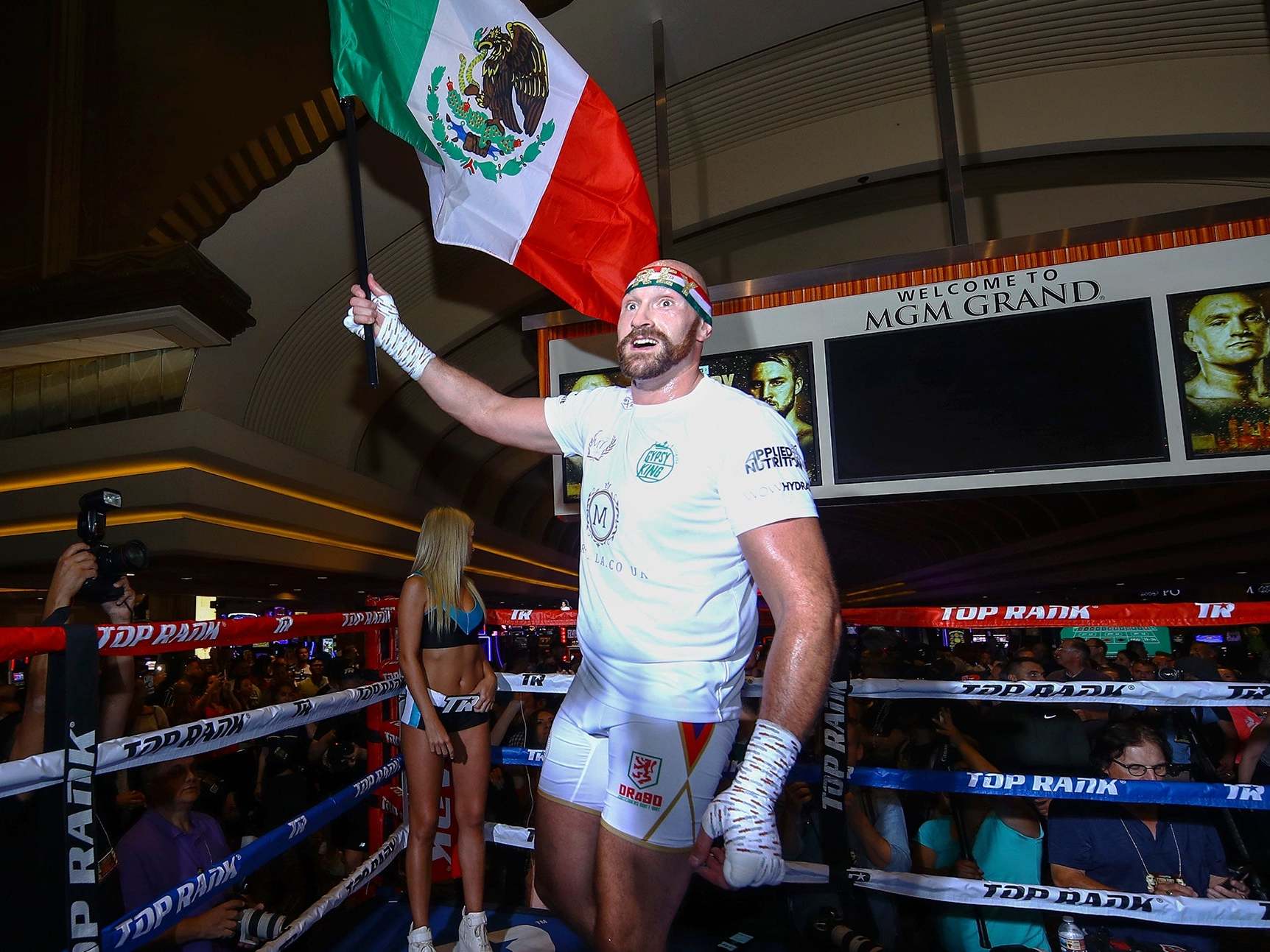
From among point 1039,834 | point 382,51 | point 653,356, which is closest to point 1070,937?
point 1039,834

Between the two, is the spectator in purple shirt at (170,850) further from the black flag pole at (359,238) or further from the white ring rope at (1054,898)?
the white ring rope at (1054,898)

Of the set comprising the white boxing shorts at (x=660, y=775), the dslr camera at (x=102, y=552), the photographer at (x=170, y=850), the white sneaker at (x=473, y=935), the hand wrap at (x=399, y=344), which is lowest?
the white sneaker at (x=473, y=935)

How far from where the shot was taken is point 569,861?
215 centimetres

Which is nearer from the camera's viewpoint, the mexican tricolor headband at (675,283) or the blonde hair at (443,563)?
the mexican tricolor headband at (675,283)

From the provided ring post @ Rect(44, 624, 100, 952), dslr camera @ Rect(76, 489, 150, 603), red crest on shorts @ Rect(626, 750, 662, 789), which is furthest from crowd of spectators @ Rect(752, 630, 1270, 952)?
dslr camera @ Rect(76, 489, 150, 603)

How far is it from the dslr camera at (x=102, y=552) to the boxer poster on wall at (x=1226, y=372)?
474 cm

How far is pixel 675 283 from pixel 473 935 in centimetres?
267

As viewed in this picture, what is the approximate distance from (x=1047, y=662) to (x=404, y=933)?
8428 millimetres

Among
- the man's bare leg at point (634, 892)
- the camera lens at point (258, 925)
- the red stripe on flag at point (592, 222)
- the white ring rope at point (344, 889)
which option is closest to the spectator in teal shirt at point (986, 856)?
the man's bare leg at point (634, 892)

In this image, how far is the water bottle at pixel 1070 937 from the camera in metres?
2.83

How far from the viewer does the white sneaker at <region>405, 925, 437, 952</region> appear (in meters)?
3.16

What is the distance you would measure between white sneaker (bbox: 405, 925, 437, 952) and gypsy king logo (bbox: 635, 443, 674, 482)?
2.26 metres

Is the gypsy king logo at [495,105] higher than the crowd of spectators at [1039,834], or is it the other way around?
the gypsy king logo at [495,105]

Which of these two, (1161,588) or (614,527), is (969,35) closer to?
(614,527)
